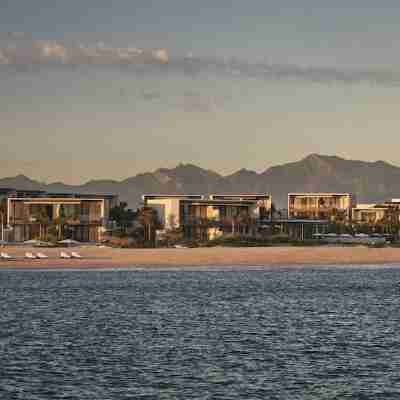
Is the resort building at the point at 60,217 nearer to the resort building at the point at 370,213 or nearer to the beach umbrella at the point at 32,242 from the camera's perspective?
the beach umbrella at the point at 32,242

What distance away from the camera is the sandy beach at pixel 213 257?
322 ft

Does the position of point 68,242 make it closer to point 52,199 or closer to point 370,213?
point 52,199

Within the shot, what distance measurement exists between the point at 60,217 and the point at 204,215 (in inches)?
763

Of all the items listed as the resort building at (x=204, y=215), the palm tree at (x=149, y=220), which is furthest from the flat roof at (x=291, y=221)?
the palm tree at (x=149, y=220)

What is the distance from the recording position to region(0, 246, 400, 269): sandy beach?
9800 cm

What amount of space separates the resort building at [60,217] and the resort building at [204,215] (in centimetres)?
801

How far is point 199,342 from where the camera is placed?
37719mm

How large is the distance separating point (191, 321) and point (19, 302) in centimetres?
1449

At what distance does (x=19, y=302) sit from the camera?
5616cm

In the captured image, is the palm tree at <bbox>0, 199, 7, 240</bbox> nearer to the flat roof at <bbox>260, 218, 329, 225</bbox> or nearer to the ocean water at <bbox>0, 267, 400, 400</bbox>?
the flat roof at <bbox>260, 218, 329, 225</bbox>

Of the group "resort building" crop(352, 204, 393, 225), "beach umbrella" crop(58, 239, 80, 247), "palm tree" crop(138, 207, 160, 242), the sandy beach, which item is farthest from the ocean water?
"resort building" crop(352, 204, 393, 225)

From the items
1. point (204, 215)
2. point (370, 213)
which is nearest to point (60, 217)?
point (204, 215)

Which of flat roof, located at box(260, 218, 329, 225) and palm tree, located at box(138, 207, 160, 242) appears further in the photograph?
flat roof, located at box(260, 218, 329, 225)

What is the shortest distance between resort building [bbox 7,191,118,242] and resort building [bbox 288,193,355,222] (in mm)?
40063
